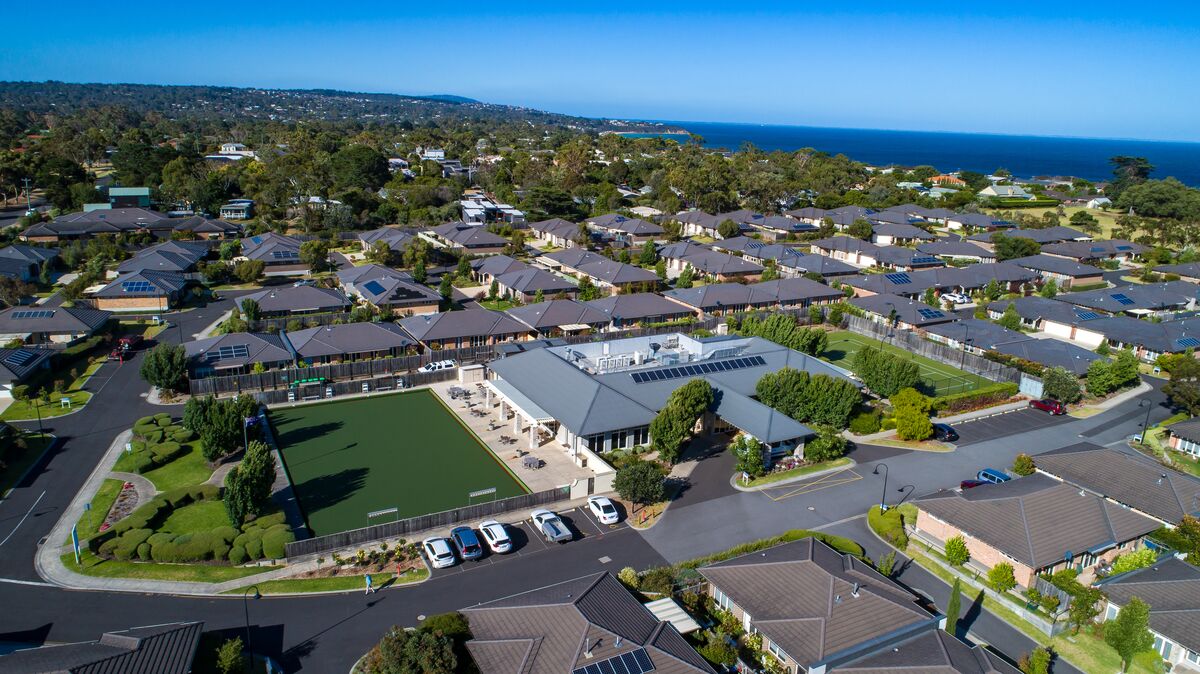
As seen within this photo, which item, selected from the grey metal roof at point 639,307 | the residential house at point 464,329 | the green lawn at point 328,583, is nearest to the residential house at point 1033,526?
the green lawn at point 328,583

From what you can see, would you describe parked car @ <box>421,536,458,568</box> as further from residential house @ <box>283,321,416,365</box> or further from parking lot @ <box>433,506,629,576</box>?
residential house @ <box>283,321,416,365</box>

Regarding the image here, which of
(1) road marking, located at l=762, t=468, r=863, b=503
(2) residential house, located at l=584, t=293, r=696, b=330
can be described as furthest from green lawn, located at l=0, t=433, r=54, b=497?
(2) residential house, located at l=584, t=293, r=696, b=330

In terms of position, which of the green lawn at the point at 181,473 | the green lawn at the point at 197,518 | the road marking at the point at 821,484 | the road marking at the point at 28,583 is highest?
the road marking at the point at 821,484

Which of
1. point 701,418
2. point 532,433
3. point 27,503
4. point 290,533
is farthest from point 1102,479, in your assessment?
point 27,503

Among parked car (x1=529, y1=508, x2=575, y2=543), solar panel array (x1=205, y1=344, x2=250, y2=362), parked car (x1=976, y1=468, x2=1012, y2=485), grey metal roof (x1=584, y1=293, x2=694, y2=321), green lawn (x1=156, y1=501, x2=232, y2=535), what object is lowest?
green lawn (x1=156, y1=501, x2=232, y2=535)

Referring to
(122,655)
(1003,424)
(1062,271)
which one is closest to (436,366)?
(122,655)

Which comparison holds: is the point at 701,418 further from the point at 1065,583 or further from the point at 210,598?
the point at 210,598

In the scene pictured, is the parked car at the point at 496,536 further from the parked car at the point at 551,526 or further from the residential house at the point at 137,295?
the residential house at the point at 137,295
